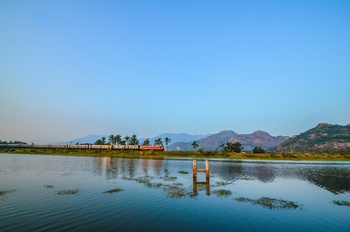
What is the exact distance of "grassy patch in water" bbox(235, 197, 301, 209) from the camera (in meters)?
22.4

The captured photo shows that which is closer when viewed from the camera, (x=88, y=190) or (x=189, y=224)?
→ (x=189, y=224)

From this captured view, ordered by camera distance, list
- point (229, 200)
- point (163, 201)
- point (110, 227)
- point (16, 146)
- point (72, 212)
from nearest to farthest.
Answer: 1. point (110, 227)
2. point (72, 212)
3. point (163, 201)
4. point (229, 200)
5. point (16, 146)

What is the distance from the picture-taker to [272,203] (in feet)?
77.5

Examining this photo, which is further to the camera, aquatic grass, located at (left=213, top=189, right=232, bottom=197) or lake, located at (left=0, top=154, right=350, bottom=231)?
aquatic grass, located at (left=213, top=189, right=232, bottom=197)

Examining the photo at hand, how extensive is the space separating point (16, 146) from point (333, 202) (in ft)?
610

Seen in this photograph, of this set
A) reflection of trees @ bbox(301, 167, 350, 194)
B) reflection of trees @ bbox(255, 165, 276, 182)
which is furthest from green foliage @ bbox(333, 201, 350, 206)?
reflection of trees @ bbox(255, 165, 276, 182)

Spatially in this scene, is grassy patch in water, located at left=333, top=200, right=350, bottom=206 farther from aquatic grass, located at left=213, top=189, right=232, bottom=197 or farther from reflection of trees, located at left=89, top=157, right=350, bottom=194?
aquatic grass, located at left=213, top=189, right=232, bottom=197

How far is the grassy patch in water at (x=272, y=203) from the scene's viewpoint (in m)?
22.4

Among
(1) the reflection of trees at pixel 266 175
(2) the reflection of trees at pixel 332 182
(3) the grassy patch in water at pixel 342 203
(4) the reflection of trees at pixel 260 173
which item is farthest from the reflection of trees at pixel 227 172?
(3) the grassy patch in water at pixel 342 203

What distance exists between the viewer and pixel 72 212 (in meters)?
17.6

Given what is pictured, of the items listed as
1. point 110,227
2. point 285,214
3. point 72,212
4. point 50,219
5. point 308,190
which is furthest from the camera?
point 308,190

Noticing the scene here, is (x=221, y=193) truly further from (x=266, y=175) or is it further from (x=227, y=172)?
(x=227, y=172)

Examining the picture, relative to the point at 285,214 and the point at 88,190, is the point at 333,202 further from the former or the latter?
the point at 88,190

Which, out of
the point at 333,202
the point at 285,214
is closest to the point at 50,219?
the point at 285,214
